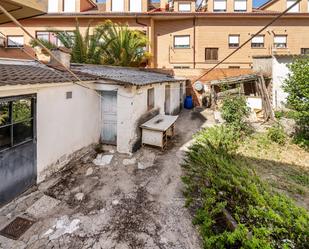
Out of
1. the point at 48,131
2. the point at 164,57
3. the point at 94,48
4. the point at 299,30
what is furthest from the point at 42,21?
the point at 299,30

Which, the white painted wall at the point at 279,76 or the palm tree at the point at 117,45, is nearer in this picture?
the white painted wall at the point at 279,76

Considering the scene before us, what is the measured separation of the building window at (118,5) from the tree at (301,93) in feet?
70.2

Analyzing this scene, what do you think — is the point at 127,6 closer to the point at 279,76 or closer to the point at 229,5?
the point at 229,5

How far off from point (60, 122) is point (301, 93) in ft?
38.7

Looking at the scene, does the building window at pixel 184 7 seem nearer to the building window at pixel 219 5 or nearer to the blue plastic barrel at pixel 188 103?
the building window at pixel 219 5

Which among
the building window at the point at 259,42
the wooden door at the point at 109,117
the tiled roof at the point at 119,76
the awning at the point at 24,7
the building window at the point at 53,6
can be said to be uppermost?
the building window at the point at 53,6

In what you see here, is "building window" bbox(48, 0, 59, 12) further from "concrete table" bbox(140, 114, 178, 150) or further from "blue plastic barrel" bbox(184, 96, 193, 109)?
"concrete table" bbox(140, 114, 178, 150)

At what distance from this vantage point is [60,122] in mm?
8711

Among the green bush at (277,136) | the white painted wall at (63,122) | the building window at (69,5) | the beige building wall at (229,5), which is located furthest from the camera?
the building window at (69,5)

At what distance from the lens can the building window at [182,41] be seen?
91.3ft

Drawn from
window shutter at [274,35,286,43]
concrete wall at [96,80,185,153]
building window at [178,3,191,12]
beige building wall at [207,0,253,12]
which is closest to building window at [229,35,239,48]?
beige building wall at [207,0,253,12]

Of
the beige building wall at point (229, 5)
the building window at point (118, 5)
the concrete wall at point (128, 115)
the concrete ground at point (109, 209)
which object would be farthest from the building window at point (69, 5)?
the concrete ground at point (109, 209)

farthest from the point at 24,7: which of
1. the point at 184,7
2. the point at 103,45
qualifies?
the point at 184,7

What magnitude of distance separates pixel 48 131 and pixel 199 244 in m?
5.66
